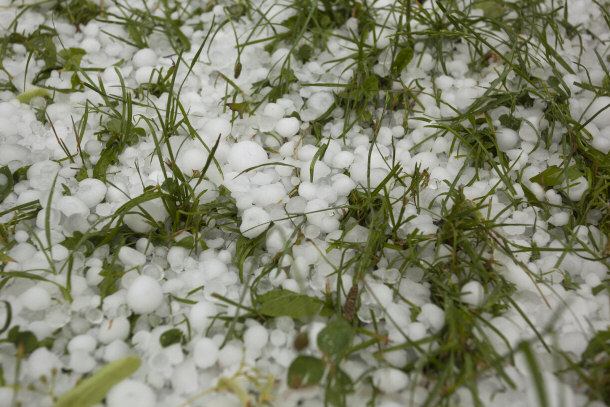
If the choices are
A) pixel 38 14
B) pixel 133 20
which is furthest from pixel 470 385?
pixel 38 14

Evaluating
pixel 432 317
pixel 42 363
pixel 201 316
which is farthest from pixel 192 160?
pixel 432 317

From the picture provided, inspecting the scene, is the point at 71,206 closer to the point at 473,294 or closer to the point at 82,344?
the point at 82,344

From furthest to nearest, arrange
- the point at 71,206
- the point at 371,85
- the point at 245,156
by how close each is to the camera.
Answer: the point at 371,85 → the point at 245,156 → the point at 71,206

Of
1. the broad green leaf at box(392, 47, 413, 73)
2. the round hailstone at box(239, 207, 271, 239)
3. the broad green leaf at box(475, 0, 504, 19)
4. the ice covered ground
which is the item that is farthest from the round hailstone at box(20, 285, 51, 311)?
the broad green leaf at box(475, 0, 504, 19)

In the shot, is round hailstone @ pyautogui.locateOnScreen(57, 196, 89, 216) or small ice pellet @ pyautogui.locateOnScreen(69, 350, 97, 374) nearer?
small ice pellet @ pyautogui.locateOnScreen(69, 350, 97, 374)

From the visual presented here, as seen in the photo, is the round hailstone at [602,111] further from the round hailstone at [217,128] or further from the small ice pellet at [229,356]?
the small ice pellet at [229,356]

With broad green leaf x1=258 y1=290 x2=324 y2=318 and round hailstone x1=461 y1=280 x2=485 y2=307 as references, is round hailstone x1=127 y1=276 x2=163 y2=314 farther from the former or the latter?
round hailstone x1=461 y1=280 x2=485 y2=307
